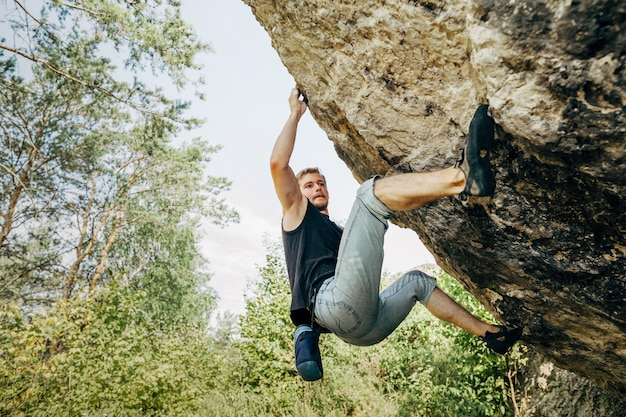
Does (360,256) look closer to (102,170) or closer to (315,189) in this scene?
(315,189)

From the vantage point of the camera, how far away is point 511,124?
1.81m

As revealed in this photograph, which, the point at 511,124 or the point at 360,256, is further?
the point at 360,256

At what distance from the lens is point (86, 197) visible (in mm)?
13734

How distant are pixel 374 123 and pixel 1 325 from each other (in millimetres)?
5838

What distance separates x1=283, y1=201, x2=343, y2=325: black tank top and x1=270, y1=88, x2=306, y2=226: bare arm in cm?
8

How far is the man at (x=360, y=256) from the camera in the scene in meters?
2.05

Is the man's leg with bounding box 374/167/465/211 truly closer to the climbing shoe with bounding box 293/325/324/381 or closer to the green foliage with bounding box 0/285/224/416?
the climbing shoe with bounding box 293/325/324/381

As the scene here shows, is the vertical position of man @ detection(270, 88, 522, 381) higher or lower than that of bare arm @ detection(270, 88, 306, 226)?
lower

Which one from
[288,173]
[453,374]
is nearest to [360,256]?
[288,173]

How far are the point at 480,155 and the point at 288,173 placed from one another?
4.45 feet

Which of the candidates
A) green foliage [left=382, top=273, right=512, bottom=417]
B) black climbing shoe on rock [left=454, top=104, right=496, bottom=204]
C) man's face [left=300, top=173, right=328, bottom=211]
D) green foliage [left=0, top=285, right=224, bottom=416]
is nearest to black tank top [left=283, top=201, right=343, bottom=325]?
man's face [left=300, top=173, right=328, bottom=211]

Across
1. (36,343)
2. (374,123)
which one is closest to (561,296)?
(374,123)

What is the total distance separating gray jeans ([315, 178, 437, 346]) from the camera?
7.43 feet

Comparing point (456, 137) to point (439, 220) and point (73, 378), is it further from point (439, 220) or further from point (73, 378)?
point (73, 378)
